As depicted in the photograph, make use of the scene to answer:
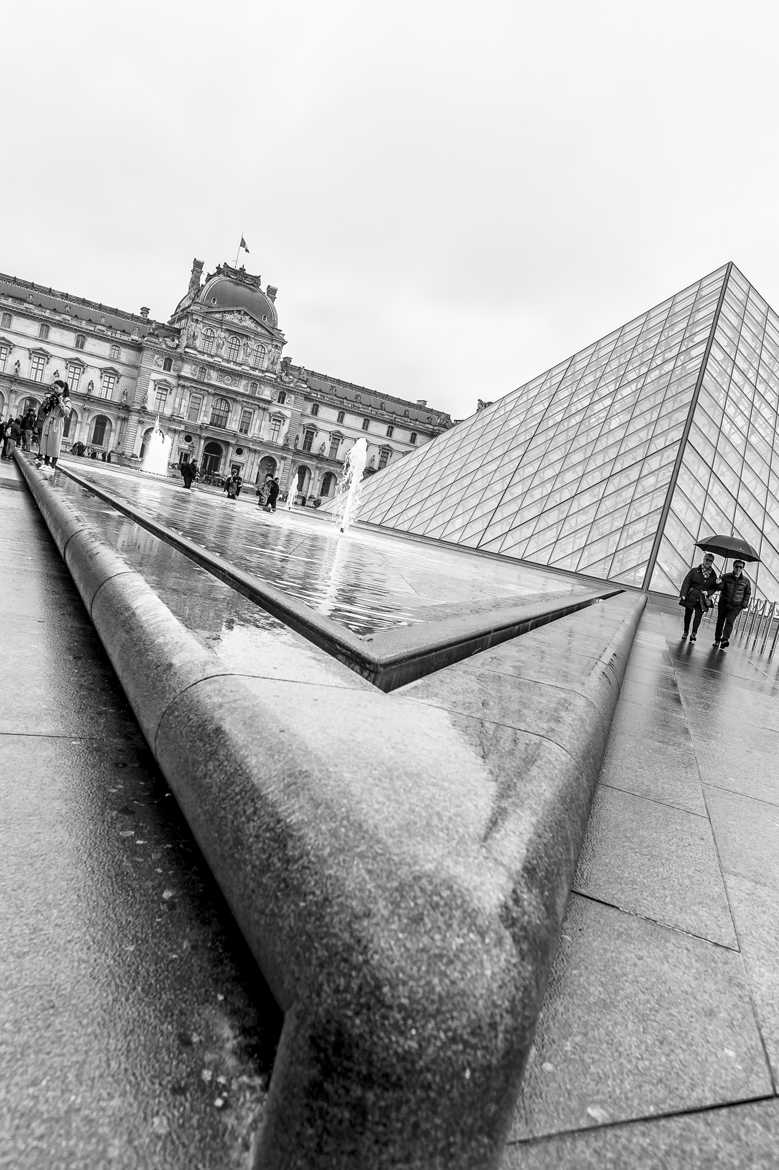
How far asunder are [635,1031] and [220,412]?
223 feet

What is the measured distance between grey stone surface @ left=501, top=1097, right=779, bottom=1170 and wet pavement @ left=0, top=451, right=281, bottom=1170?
0.37 m

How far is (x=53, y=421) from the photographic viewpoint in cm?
1246

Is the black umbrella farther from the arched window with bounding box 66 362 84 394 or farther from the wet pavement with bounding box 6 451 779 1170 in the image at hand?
the arched window with bounding box 66 362 84 394

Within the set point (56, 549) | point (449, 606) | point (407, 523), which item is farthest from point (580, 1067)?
point (407, 523)

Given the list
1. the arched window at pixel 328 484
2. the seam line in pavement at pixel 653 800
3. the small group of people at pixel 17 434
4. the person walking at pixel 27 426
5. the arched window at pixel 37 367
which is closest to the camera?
the seam line in pavement at pixel 653 800

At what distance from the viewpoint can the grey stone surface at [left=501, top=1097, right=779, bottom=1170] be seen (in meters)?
0.91

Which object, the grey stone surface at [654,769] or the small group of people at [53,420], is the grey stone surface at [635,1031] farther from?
the small group of people at [53,420]

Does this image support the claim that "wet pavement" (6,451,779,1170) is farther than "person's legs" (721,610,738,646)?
No

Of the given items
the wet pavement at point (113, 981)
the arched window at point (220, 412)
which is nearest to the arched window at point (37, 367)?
the arched window at point (220, 412)

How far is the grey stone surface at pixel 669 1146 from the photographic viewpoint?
0.91 metres

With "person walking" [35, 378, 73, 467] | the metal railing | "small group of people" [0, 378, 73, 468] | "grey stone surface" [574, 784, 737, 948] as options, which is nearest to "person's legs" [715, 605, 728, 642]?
the metal railing

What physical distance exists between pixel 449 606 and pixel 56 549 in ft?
9.93

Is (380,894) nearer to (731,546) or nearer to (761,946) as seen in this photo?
(761,946)

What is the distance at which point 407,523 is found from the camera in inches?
1000
